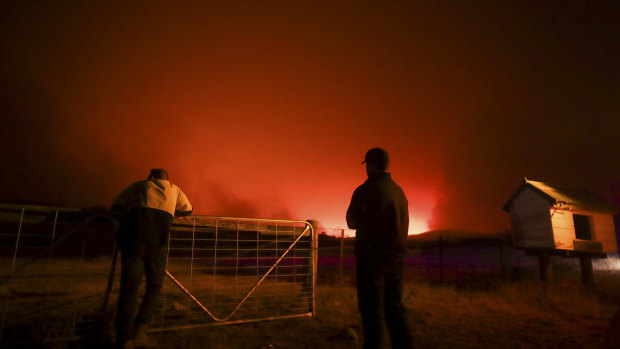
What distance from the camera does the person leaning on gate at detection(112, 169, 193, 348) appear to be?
3605mm

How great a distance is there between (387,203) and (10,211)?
4.74m

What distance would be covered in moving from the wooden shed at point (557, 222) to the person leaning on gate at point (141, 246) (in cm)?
1034

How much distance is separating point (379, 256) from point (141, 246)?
9.47 feet

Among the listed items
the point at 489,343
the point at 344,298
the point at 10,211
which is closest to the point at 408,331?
the point at 489,343

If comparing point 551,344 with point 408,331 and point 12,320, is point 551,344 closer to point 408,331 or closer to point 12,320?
point 408,331

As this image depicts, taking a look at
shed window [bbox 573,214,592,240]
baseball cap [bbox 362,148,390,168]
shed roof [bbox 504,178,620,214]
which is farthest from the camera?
shed window [bbox 573,214,592,240]

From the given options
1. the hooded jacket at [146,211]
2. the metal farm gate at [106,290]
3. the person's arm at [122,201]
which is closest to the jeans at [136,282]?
the hooded jacket at [146,211]

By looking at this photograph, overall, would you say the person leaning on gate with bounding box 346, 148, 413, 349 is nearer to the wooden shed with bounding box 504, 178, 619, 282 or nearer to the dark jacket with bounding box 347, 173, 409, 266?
the dark jacket with bounding box 347, 173, 409, 266

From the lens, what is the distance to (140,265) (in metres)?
3.73

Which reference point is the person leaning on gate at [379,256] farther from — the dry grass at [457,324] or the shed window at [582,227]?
the shed window at [582,227]

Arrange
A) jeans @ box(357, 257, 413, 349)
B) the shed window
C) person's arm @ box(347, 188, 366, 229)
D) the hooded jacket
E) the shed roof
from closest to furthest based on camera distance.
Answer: jeans @ box(357, 257, 413, 349)
person's arm @ box(347, 188, 366, 229)
the hooded jacket
the shed roof
the shed window

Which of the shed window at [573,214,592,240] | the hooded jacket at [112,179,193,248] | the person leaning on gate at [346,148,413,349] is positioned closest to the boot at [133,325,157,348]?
the hooded jacket at [112,179,193,248]

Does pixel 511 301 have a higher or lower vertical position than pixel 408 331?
lower

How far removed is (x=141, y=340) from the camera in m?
3.75
